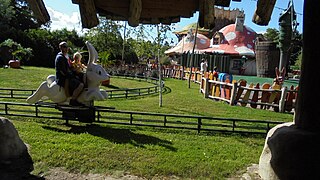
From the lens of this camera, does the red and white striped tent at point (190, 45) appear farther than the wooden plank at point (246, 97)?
Yes

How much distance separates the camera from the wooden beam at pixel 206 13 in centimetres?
354

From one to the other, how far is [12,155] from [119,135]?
2.28 m

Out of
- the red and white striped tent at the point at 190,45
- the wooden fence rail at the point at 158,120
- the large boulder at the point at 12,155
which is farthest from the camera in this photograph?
the red and white striped tent at the point at 190,45

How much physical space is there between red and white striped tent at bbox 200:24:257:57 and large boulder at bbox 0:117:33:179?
3067 cm

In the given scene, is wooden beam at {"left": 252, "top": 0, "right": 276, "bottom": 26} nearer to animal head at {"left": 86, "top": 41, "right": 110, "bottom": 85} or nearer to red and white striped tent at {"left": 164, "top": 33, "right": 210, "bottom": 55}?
animal head at {"left": 86, "top": 41, "right": 110, "bottom": 85}

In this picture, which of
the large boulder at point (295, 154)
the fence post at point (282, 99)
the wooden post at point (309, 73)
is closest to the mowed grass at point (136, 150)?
the large boulder at point (295, 154)

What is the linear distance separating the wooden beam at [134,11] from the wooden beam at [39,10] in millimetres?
1056

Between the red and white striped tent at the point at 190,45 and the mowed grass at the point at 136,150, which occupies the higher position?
the red and white striped tent at the point at 190,45

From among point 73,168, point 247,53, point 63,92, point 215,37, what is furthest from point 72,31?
point 73,168

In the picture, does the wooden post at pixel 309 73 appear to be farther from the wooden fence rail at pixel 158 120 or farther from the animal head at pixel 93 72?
the animal head at pixel 93 72

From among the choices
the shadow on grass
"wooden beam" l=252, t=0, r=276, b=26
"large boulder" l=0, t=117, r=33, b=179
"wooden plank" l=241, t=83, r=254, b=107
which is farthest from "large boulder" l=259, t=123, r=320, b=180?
"wooden plank" l=241, t=83, r=254, b=107

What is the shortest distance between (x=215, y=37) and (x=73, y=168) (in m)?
A: 33.7

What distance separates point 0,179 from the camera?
4395 mm

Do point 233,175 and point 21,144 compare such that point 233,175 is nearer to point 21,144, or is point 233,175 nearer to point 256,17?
point 256,17
